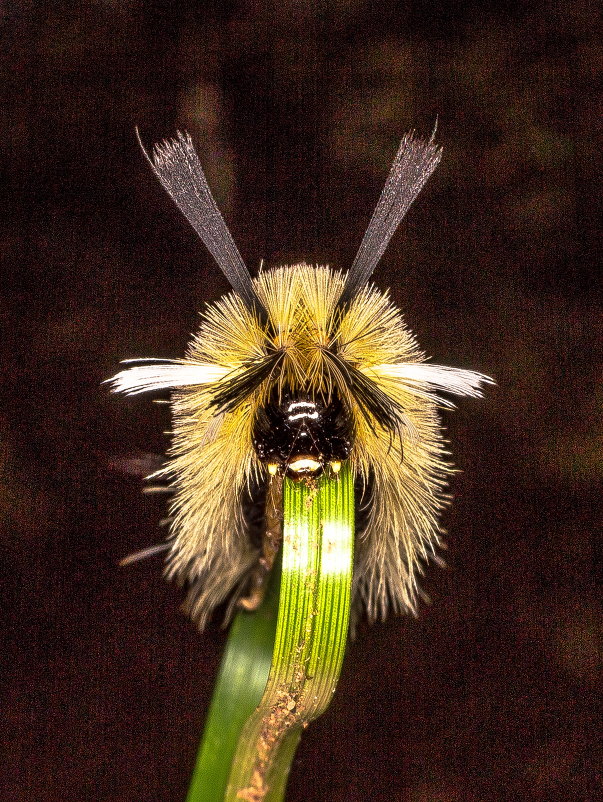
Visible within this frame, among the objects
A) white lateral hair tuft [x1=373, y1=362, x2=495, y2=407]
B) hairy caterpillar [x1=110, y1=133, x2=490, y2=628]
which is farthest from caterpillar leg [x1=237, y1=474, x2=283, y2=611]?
white lateral hair tuft [x1=373, y1=362, x2=495, y2=407]

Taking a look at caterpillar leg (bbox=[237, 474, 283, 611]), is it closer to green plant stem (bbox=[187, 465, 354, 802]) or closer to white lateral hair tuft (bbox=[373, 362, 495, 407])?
green plant stem (bbox=[187, 465, 354, 802])

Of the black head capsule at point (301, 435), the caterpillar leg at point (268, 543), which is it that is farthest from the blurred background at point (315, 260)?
the black head capsule at point (301, 435)

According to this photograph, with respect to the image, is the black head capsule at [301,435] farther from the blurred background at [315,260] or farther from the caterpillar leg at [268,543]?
the blurred background at [315,260]

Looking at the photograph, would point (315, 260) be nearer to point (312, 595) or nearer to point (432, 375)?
point (432, 375)

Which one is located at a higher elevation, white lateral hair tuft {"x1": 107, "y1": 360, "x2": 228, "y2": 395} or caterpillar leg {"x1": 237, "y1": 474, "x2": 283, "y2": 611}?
white lateral hair tuft {"x1": 107, "y1": 360, "x2": 228, "y2": 395}

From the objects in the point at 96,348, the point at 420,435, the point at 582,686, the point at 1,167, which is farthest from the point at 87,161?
the point at 582,686

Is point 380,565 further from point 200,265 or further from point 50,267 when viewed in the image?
point 50,267
